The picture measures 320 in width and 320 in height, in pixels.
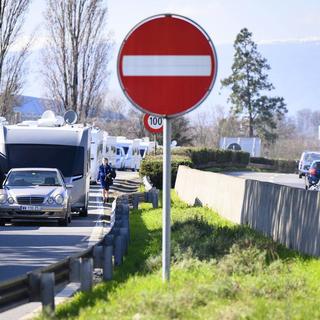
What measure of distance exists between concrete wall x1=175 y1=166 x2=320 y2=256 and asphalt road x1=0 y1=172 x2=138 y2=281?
9.69ft

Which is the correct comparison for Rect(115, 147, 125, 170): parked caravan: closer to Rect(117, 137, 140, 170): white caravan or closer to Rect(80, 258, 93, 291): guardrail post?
Rect(117, 137, 140, 170): white caravan

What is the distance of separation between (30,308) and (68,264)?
1.12 meters

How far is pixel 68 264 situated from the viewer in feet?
32.4

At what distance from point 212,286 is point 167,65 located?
6.86ft

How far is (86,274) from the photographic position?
33.3 ft

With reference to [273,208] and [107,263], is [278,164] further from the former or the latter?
[107,263]

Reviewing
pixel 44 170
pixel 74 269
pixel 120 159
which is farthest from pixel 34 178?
A: pixel 120 159

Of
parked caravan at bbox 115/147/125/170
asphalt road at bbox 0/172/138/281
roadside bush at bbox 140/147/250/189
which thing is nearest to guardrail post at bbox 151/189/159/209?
asphalt road at bbox 0/172/138/281

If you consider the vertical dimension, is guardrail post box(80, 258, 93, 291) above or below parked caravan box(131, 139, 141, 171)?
above

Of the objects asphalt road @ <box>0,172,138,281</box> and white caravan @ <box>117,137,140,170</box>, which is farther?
white caravan @ <box>117,137,140,170</box>

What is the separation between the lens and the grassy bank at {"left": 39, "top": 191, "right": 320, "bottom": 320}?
26.8ft

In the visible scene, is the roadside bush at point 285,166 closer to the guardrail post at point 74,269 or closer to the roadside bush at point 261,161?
the roadside bush at point 261,161

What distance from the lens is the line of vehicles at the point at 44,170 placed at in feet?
79.0

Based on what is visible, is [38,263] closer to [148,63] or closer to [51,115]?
[148,63]
